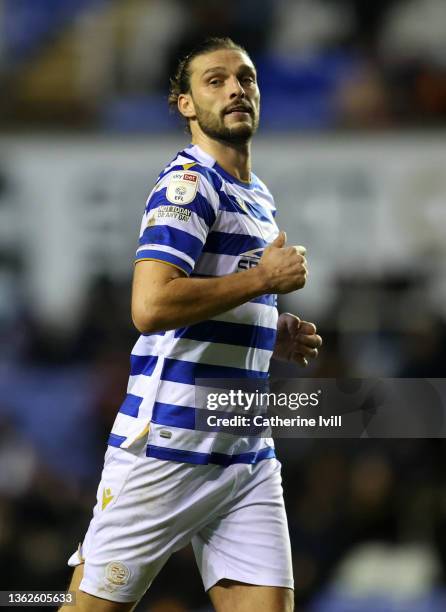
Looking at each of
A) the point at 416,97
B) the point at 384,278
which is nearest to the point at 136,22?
the point at 416,97

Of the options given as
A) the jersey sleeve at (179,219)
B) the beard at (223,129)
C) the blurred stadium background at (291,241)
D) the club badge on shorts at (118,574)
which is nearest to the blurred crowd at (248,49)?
the blurred stadium background at (291,241)

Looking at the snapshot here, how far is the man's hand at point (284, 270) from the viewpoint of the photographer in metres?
2.96

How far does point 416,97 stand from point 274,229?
4.34m

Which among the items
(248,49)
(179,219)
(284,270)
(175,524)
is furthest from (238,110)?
(248,49)

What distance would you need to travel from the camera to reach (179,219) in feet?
9.87

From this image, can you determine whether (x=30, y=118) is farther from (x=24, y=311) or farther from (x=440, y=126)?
(x=440, y=126)

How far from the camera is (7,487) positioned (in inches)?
248

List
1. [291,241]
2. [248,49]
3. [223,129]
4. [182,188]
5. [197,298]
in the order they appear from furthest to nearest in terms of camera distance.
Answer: [248,49]
[291,241]
[223,129]
[182,188]
[197,298]

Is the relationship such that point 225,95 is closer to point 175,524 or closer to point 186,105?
point 186,105

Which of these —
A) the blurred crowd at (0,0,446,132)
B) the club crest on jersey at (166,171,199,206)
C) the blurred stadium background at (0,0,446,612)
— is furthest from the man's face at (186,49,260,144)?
the blurred crowd at (0,0,446,132)

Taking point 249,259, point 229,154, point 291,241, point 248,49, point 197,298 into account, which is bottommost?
point 197,298

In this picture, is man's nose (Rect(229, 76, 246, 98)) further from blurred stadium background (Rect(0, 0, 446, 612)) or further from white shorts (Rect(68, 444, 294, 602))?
blurred stadium background (Rect(0, 0, 446, 612))

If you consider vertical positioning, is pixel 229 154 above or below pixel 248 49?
below

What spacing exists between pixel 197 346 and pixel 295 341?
49 centimetres
